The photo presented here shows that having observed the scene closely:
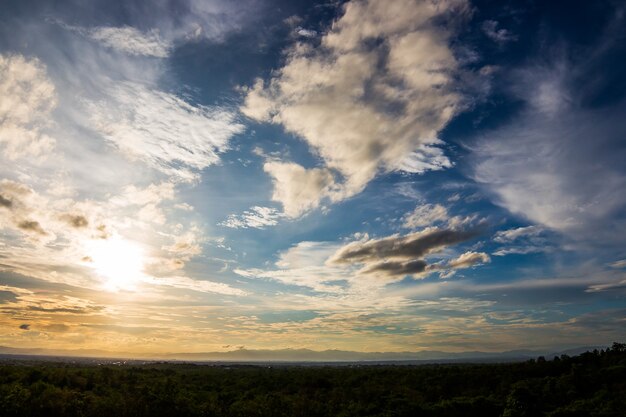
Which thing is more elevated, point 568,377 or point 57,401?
point 568,377

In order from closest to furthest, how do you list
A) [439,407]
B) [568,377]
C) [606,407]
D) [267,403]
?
[606,407], [439,407], [267,403], [568,377]

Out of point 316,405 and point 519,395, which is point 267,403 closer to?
point 316,405

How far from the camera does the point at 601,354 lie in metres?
A: 52.4

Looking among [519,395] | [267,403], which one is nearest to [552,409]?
[519,395]

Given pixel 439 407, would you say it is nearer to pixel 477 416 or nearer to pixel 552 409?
pixel 477 416

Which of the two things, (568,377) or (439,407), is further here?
(568,377)

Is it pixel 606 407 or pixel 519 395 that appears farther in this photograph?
pixel 519 395

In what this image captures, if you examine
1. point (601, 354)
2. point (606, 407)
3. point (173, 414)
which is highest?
point (601, 354)

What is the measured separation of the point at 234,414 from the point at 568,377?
32082mm

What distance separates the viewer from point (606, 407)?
24.1m

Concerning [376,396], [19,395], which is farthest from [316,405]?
[19,395]

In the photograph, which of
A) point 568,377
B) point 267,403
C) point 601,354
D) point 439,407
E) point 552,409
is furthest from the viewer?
point 601,354

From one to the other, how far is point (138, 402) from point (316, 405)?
14.6 m

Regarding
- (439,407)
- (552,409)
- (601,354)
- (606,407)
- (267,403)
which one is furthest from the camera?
(601,354)
